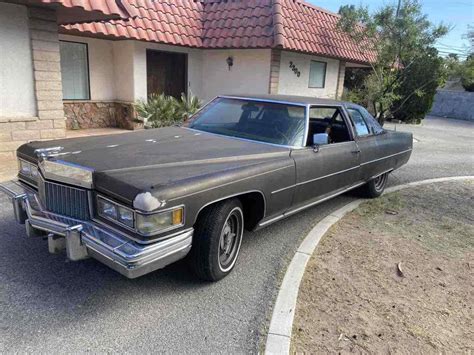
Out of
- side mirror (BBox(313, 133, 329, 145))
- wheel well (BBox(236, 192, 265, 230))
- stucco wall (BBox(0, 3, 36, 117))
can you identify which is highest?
stucco wall (BBox(0, 3, 36, 117))

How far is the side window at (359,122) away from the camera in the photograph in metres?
5.38

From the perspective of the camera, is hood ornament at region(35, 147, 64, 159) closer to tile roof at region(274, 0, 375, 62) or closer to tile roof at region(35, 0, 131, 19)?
tile roof at region(35, 0, 131, 19)

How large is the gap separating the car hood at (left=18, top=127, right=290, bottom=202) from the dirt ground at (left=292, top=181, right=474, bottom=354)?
4.16 feet

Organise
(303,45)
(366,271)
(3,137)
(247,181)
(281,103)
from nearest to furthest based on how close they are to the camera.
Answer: (247,181)
(366,271)
(281,103)
(3,137)
(303,45)

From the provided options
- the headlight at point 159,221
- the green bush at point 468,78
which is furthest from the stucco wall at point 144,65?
the green bush at point 468,78

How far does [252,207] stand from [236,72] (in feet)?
30.1

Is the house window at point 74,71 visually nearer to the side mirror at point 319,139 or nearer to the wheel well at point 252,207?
the side mirror at point 319,139

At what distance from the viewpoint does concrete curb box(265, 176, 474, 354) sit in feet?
8.66

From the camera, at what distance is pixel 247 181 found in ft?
10.9

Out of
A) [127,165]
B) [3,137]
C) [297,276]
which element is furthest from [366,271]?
[3,137]

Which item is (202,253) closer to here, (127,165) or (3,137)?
(127,165)

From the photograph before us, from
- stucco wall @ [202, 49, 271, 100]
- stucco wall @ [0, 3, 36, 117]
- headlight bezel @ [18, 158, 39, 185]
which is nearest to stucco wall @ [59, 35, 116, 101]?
stucco wall @ [202, 49, 271, 100]

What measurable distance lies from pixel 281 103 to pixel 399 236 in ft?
7.14

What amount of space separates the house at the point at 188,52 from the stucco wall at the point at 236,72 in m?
0.03
